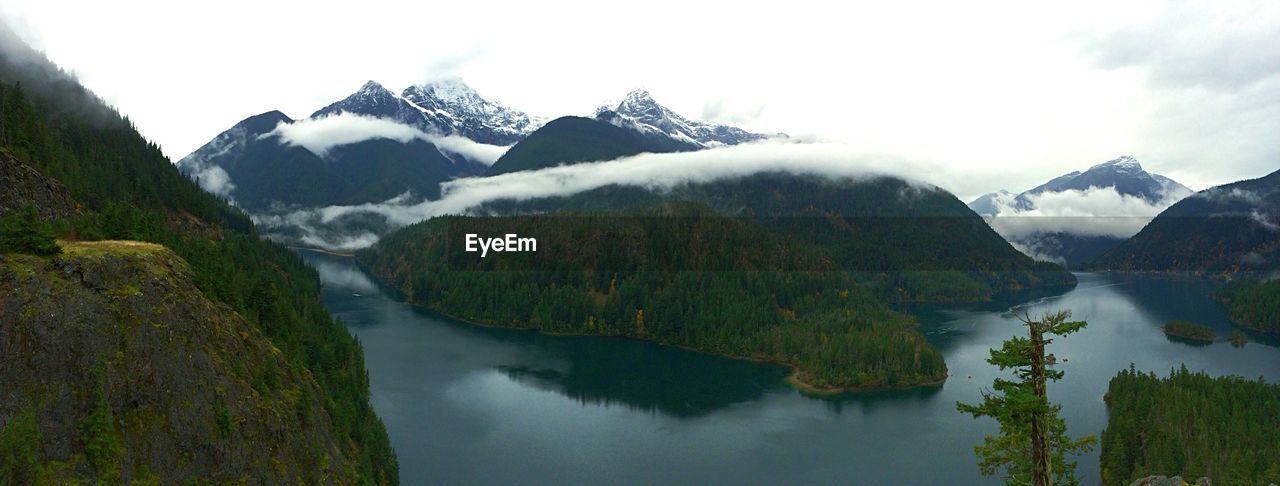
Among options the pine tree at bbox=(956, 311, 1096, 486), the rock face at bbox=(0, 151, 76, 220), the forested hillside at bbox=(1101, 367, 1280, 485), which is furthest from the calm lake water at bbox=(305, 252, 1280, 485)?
the pine tree at bbox=(956, 311, 1096, 486)

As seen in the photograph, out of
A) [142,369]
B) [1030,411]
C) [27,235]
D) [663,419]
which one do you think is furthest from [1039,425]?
[663,419]

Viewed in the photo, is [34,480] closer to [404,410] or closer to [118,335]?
[118,335]

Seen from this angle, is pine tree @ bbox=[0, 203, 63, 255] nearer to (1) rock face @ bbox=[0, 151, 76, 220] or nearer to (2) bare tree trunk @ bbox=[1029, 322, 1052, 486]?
(1) rock face @ bbox=[0, 151, 76, 220]

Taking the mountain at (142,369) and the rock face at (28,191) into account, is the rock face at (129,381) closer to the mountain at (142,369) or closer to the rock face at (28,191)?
the mountain at (142,369)

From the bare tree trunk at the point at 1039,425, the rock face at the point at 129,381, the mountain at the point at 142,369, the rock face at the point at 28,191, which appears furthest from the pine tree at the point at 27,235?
the bare tree trunk at the point at 1039,425

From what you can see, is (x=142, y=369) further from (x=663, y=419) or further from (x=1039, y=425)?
(x=663, y=419)

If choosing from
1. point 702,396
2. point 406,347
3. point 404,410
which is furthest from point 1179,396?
point 406,347
